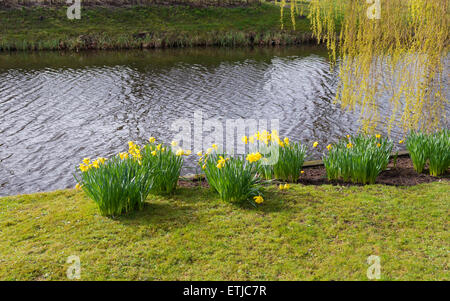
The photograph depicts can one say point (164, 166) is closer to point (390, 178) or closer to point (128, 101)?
point (390, 178)

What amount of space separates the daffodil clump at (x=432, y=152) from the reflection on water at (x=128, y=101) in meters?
3.75

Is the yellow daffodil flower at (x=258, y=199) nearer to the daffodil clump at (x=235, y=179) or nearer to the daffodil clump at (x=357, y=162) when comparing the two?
the daffodil clump at (x=235, y=179)

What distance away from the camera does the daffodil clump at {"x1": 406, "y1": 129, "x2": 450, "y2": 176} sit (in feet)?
23.2

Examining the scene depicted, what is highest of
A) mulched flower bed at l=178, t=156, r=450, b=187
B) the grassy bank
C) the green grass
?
the grassy bank

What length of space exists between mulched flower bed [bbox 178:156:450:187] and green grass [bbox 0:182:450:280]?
0.40m

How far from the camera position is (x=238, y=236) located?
5176 mm

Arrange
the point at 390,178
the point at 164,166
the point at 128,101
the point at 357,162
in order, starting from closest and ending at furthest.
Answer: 1. the point at 164,166
2. the point at 357,162
3. the point at 390,178
4. the point at 128,101

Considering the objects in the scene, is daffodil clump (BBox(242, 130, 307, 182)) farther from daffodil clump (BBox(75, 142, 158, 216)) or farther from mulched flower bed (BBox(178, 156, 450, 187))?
daffodil clump (BBox(75, 142, 158, 216))

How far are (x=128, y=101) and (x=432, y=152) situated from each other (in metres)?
10.9

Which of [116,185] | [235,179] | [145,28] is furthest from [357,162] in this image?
[145,28]

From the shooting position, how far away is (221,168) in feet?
19.6

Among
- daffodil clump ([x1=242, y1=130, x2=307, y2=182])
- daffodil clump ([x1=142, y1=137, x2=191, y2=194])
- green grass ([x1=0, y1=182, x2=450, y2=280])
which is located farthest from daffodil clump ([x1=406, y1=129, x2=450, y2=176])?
daffodil clump ([x1=142, y1=137, x2=191, y2=194])

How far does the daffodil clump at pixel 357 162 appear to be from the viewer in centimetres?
678
